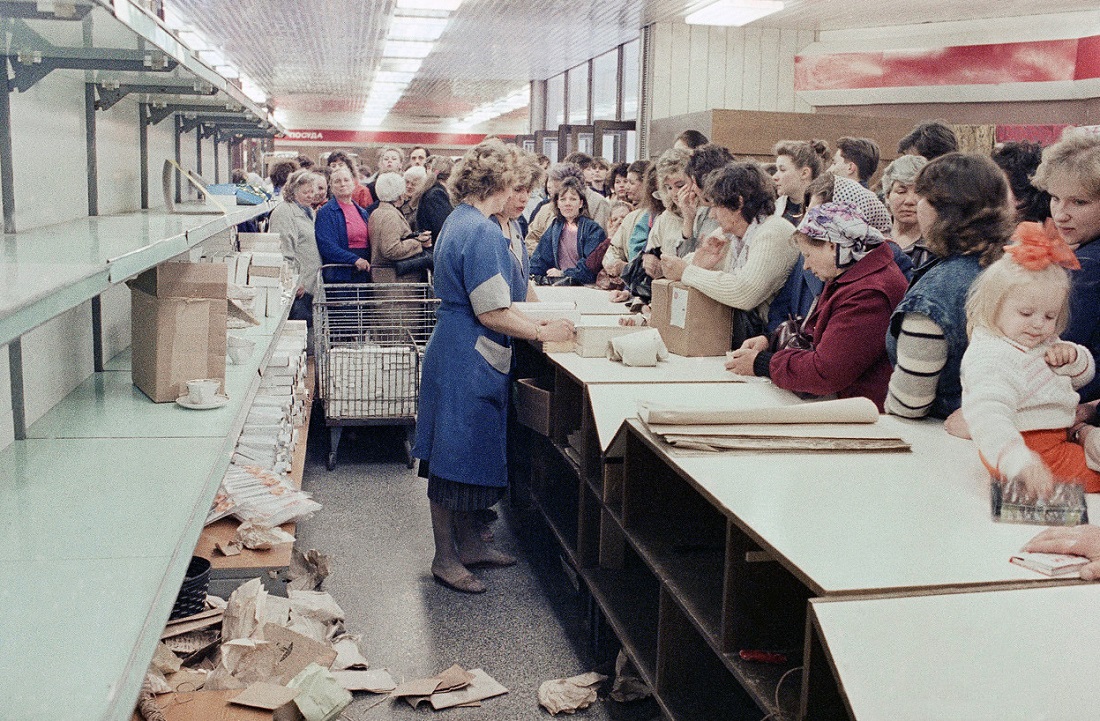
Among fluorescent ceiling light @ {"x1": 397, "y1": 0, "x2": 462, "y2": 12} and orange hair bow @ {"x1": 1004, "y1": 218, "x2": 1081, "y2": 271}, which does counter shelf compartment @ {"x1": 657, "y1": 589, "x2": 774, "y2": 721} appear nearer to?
orange hair bow @ {"x1": 1004, "y1": 218, "x2": 1081, "y2": 271}

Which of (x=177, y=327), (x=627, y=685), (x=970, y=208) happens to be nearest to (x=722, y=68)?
(x=970, y=208)

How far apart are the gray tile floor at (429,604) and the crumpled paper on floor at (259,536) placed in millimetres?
458

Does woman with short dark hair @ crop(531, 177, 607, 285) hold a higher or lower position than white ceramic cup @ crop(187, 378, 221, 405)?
higher

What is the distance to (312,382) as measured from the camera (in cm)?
650

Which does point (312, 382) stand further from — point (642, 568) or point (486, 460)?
point (642, 568)

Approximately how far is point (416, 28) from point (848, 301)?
911cm

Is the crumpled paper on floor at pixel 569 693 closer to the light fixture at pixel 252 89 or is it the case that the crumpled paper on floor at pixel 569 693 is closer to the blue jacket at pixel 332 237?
the blue jacket at pixel 332 237

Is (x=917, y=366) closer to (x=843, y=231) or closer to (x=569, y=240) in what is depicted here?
(x=843, y=231)

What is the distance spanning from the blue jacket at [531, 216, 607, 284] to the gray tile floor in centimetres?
203

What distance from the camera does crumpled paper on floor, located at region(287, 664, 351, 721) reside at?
246 centimetres

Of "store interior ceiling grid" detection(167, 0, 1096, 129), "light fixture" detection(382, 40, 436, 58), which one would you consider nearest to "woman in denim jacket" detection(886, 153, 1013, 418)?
"store interior ceiling grid" detection(167, 0, 1096, 129)

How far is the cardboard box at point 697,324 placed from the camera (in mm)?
3830

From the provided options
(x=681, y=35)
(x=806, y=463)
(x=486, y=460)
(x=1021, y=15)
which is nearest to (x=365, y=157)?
(x=681, y=35)

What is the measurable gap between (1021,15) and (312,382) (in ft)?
24.8
